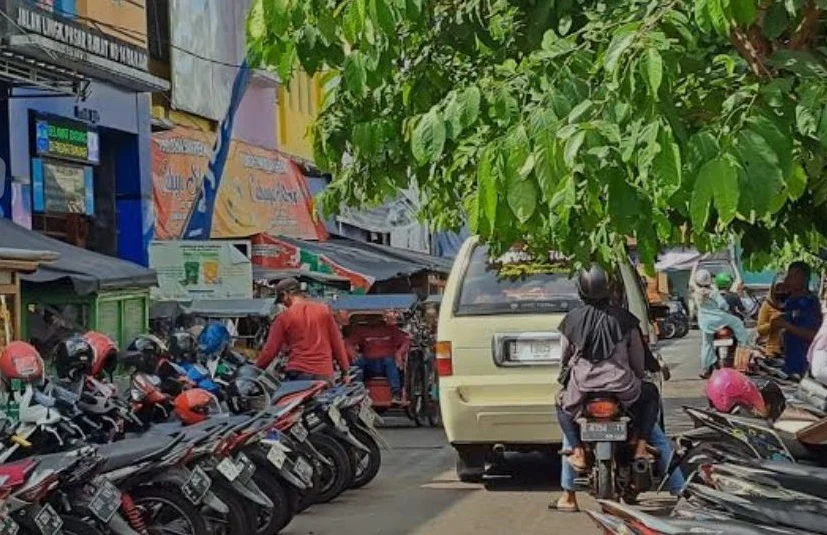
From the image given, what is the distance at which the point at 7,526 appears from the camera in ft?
21.2

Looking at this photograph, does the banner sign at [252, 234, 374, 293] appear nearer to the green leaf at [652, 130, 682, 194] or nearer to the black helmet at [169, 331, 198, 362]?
the black helmet at [169, 331, 198, 362]

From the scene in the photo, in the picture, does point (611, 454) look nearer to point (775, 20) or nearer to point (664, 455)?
point (664, 455)

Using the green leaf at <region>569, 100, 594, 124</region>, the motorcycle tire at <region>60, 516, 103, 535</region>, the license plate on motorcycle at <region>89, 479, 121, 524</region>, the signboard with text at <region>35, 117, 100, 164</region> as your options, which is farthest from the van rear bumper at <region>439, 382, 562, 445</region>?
the signboard with text at <region>35, 117, 100, 164</region>

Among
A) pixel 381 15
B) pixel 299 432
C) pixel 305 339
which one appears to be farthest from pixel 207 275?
pixel 381 15

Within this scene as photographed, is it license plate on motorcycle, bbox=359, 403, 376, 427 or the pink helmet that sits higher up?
the pink helmet

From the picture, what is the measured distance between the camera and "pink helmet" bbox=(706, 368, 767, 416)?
8.52m

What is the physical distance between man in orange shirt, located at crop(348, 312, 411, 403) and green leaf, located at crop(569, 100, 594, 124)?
41.0ft

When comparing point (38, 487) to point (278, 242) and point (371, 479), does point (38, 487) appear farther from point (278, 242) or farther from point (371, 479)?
point (278, 242)

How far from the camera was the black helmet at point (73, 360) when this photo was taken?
8484 millimetres

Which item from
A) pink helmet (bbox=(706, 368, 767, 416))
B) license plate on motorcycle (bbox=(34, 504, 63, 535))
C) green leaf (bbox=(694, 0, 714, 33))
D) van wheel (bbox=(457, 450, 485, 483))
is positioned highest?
green leaf (bbox=(694, 0, 714, 33))

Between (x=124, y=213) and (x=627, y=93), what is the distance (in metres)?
17.4

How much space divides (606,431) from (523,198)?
515cm

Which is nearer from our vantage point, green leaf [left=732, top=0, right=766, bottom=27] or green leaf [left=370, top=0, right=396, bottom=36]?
green leaf [left=732, top=0, right=766, bottom=27]

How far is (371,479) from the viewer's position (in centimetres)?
1148
